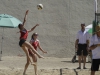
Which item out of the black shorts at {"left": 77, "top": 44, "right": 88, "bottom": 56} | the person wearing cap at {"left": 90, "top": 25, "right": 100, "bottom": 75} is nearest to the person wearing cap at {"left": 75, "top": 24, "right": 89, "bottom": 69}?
the black shorts at {"left": 77, "top": 44, "right": 88, "bottom": 56}

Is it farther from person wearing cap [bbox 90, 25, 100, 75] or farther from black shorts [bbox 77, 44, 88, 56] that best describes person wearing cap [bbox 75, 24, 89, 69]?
person wearing cap [bbox 90, 25, 100, 75]

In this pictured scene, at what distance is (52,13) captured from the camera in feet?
67.3

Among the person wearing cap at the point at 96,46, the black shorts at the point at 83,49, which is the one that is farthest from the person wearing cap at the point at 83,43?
the person wearing cap at the point at 96,46

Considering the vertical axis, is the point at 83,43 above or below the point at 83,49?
above

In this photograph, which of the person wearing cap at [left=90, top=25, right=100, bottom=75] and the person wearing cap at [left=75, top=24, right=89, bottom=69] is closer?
the person wearing cap at [left=90, top=25, right=100, bottom=75]

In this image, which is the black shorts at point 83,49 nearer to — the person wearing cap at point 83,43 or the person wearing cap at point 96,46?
the person wearing cap at point 83,43

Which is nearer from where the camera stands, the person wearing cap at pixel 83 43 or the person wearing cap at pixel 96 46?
the person wearing cap at pixel 96 46

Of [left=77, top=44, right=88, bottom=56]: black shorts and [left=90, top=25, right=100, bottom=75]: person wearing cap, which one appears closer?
[left=90, top=25, right=100, bottom=75]: person wearing cap

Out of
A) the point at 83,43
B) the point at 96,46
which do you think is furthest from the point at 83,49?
the point at 96,46

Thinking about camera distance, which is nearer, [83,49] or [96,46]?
[96,46]

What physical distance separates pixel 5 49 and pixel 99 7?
5.31 metres

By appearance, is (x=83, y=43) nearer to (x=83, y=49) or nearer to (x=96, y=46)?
(x=83, y=49)

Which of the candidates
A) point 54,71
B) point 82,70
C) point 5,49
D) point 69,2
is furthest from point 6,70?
point 69,2

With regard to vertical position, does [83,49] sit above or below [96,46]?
below
